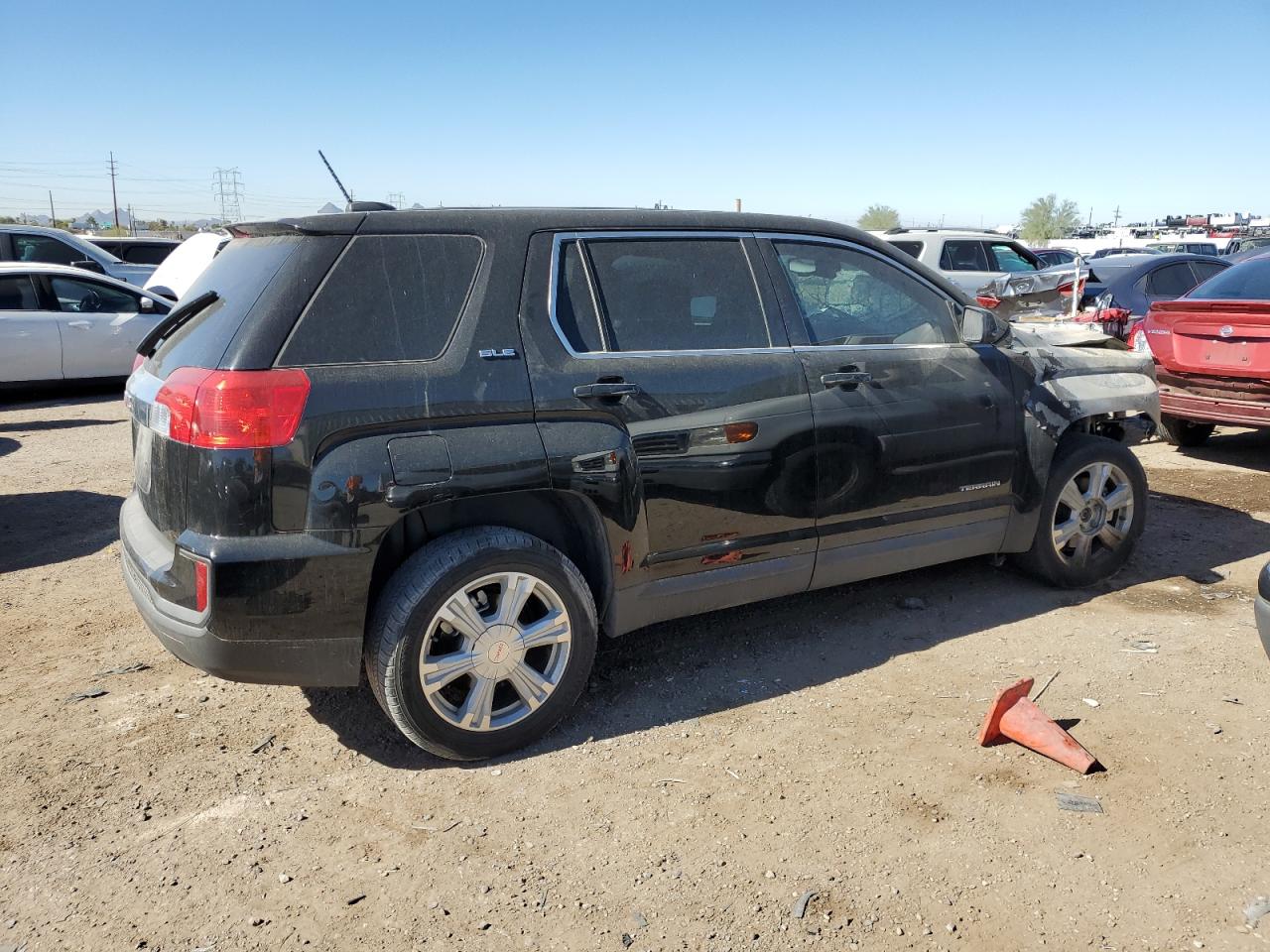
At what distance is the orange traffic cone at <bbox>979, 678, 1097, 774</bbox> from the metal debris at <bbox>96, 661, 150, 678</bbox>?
3398 mm

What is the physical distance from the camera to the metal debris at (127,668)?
4.23m

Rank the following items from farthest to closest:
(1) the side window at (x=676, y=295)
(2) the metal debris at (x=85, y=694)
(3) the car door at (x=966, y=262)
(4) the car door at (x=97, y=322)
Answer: (3) the car door at (x=966, y=262) → (4) the car door at (x=97, y=322) → (2) the metal debris at (x=85, y=694) → (1) the side window at (x=676, y=295)

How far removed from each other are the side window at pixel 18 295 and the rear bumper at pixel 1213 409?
11309mm

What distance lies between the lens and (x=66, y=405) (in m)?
11.1

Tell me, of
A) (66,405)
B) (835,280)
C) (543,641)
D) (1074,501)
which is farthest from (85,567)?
(66,405)

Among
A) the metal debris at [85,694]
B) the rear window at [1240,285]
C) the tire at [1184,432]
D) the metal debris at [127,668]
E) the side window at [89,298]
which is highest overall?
the rear window at [1240,285]

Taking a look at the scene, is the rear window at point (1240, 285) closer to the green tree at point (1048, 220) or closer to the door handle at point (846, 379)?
the door handle at point (846, 379)

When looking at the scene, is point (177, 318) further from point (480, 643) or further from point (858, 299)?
point (858, 299)

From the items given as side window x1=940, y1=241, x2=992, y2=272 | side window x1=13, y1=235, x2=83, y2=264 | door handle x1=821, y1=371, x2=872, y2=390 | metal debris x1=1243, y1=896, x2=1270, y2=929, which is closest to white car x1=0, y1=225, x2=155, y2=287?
side window x1=13, y1=235, x2=83, y2=264

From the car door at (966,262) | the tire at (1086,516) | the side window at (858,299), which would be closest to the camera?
the side window at (858,299)

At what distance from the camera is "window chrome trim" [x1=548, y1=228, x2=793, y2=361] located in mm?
3592

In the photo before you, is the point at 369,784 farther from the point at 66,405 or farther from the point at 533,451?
the point at 66,405

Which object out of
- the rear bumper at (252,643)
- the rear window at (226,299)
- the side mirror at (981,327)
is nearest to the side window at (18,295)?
the rear window at (226,299)

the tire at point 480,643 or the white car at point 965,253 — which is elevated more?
the white car at point 965,253
